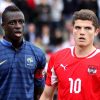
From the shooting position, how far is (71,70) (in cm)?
715

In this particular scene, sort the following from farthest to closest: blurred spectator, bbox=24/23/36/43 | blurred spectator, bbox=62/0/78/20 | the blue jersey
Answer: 1. blurred spectator, bbox=62/0/78/20
2. blurred spectator, bbox=24/23/36/43
3. the blue jersey

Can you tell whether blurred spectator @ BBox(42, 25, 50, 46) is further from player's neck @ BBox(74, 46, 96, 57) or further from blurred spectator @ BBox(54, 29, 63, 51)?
player's neck @ BBox(74, 46, 96, 57)

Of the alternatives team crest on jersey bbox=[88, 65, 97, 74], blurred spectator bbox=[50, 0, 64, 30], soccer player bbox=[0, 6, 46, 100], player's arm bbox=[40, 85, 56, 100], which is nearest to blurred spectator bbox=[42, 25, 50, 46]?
blurred spectator bbox=[50, 0, 64, 30]

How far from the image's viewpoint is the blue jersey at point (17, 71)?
25.1 feet

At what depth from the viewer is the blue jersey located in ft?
25.1

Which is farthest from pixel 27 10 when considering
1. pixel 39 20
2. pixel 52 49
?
pixel 52 49

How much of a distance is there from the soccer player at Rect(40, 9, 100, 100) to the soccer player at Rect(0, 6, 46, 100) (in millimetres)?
537

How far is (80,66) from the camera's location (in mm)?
7113

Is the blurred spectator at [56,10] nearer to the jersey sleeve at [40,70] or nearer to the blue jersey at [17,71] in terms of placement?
the jersey sleeve at [40,70]

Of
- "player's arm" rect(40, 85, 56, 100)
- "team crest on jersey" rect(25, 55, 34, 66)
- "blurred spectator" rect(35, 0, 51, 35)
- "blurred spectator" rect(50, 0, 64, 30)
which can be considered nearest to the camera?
"player's arm" rect(40, 85, 56, 100)

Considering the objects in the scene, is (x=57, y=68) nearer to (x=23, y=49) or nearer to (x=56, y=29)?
(x=23, y=49)

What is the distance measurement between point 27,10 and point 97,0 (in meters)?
2.11

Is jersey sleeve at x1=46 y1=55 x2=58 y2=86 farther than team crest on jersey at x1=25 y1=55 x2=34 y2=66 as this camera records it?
No

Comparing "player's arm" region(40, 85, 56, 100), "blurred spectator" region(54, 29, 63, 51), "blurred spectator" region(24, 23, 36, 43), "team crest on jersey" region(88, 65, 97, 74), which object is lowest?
"blurred spectator" region(54, 29, 63, 51)
